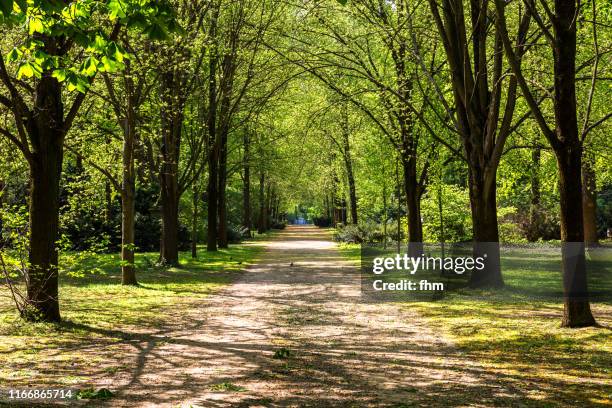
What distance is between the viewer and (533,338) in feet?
28.3

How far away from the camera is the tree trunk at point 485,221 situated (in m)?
13.7

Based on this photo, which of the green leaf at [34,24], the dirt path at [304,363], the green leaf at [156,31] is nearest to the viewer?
the green leaf at [156,31]

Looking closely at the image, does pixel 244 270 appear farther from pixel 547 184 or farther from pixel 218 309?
pixel 547 184

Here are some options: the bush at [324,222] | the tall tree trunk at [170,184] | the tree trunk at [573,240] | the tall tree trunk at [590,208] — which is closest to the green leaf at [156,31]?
the tree trunk at [573,240]

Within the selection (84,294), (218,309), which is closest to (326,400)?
(218,309)

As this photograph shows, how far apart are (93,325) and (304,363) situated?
437 centimetres

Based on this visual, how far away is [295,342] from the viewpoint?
864 centimetres

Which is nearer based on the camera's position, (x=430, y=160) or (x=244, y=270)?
(x=430, y=160)

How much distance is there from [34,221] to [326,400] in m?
6.28

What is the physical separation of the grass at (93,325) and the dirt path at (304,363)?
1.51 ft

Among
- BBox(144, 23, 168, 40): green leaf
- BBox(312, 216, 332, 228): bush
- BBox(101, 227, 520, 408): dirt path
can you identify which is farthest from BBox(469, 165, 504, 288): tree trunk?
BBox(312, 216, 332, 228): bush

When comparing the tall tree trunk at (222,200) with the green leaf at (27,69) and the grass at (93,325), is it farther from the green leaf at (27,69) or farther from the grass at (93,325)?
the green leaf at (27,69)

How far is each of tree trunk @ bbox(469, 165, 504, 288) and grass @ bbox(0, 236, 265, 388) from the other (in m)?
6.50

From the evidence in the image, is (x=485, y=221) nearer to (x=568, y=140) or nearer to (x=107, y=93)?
(x=568, y=140)
